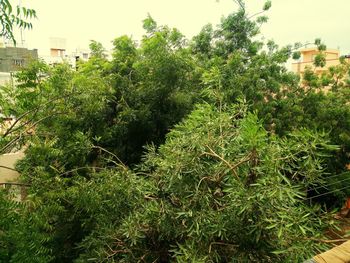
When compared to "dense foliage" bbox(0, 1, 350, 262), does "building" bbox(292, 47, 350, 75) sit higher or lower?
higher

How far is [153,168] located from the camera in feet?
8.18

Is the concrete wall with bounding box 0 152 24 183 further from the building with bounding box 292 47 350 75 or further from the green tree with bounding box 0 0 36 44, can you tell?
the building with bounding box 292 47 350 75

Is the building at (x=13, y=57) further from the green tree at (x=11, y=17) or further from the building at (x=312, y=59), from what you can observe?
the building at (x=312, y=59)

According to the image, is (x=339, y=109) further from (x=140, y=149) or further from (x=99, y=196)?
(x=99, y=196)

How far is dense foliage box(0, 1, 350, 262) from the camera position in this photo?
1604 millimetres

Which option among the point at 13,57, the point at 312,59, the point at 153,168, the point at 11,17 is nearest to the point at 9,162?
the point at 13,57

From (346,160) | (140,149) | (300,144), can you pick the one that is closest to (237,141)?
(300,144)

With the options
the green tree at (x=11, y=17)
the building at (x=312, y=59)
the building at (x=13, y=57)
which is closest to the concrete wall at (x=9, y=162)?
the building at (x=13, y=57)

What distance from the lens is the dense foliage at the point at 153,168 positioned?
1604mm

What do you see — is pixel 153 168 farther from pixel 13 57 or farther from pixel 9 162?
pixel 13 57

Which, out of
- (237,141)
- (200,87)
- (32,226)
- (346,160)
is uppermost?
(200,87)

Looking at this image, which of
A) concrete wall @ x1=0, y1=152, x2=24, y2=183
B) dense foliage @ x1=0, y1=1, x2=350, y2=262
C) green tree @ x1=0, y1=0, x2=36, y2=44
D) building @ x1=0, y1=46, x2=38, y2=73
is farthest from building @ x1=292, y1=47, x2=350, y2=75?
green tree @ x1=0, y1=0, x2=36, y2=44

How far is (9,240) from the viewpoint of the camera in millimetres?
1824

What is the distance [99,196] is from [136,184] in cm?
35
